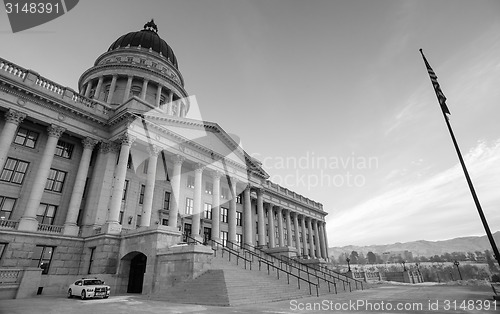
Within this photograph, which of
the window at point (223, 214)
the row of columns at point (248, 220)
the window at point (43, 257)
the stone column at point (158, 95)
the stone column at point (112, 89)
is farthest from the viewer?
the stone column at point (158, 95)

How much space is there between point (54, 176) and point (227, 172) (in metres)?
18.6

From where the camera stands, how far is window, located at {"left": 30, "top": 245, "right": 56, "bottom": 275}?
20.3m

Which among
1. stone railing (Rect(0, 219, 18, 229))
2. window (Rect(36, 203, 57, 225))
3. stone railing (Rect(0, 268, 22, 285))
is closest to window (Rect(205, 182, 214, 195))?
window (Rect(36, 203, 57, 225))

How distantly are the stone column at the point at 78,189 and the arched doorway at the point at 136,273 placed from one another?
5764 millimetres

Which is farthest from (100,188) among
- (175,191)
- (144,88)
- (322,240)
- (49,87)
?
(322,240)

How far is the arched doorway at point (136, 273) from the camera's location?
21.3 meters

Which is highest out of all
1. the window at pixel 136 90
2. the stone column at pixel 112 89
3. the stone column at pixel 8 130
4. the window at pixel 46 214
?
the window at pixel 136 90

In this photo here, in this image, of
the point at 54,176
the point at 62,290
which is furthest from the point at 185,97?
the point at 62,290

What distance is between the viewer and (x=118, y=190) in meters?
23.6

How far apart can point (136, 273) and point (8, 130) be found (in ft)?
49.5

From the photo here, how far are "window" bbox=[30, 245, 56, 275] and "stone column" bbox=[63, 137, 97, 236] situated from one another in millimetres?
1594

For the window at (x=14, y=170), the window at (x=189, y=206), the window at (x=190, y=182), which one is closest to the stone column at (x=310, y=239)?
the window at (x=190, y=182)

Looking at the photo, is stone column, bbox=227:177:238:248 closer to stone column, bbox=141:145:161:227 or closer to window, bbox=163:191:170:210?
window, bbox=163:191:170:210

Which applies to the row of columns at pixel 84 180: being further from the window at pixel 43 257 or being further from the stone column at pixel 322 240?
the stone column at pixel 322 240
